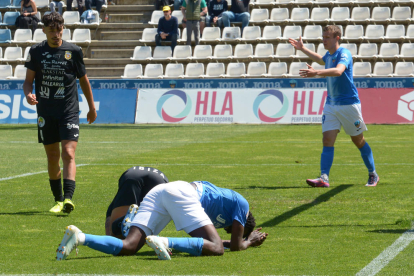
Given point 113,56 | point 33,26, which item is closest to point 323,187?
point 113,56

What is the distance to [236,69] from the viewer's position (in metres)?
24.5

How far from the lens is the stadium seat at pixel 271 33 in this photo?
25828 mm

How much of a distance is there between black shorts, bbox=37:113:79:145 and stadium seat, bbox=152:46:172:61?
18527mm

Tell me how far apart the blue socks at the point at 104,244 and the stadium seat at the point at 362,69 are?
19725 mm

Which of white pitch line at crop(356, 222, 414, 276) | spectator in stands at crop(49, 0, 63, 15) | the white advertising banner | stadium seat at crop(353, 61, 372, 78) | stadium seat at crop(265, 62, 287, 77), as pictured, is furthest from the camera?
spectator in stands at crop(49, 0, 63, 15)

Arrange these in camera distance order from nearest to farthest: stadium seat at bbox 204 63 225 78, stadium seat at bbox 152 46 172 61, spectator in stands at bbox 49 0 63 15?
stadium seat at bbox 204 63 225 78, stadium seat at bbox 152 46 172 61, spectator in stands at bbox 49 0 63 15

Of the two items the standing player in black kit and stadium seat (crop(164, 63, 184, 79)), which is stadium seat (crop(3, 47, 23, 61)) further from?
A: the standing player in black kit

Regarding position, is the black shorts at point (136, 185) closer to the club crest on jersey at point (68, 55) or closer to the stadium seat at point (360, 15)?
the club crest on jersey at point (68, 55)

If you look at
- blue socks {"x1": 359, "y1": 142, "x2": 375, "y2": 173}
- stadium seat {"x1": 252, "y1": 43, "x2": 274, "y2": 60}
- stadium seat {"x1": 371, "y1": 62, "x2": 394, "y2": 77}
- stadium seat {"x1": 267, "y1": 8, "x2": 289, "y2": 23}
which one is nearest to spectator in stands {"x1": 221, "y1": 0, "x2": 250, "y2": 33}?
stadium seat {"x1": 267, "y1": 8, "x2": 289, "y2": 23}

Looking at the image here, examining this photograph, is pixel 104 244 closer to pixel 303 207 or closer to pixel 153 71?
pixel 303 207

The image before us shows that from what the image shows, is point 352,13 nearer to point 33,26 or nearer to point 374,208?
point 33,26

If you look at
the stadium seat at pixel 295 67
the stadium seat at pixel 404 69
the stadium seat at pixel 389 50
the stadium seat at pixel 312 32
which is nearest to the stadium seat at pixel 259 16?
the stadium seat at pixel 312 32

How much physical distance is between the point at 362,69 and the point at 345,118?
49.4ft

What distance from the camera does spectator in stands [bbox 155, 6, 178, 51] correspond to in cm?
2505
